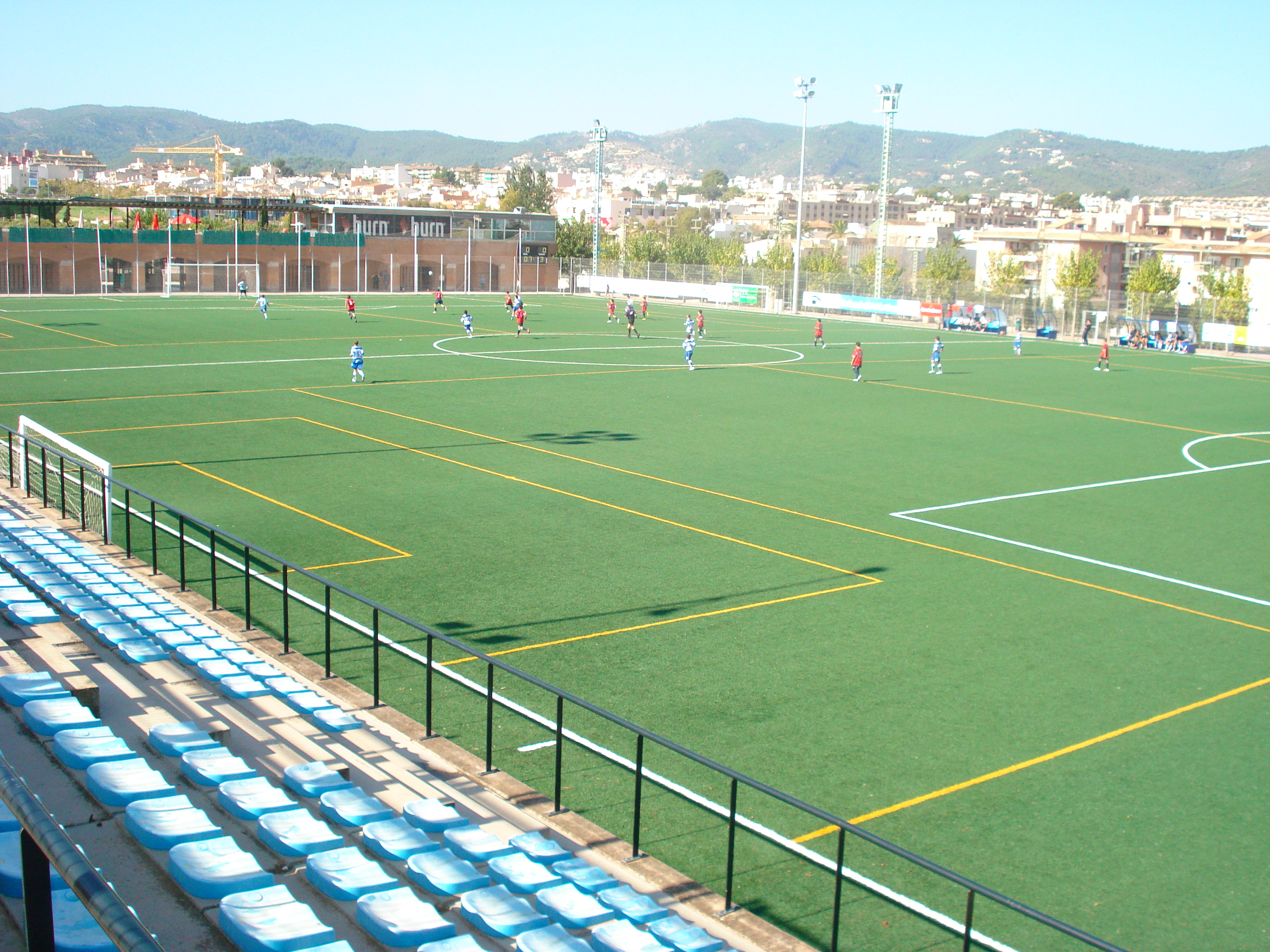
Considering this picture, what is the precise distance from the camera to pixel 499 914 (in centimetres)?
760

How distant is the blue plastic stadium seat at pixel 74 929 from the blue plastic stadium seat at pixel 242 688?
15.4 feet

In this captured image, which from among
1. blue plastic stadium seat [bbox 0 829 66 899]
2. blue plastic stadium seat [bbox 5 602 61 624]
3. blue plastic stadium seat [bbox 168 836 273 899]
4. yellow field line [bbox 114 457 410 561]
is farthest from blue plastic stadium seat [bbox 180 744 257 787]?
yellow field line [bbox 114 457 410 561]

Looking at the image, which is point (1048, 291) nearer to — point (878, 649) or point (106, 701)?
point (878, 649)

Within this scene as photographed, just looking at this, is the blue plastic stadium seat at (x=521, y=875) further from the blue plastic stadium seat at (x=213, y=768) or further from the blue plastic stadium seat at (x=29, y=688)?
the blue plastic stadium seat at (x=29, y=688)

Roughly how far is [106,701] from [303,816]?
12.5 feet

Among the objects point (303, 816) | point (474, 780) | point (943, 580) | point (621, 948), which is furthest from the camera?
point (943, 580)

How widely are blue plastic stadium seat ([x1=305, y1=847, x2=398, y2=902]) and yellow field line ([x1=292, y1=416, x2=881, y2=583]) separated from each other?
13.1 meters

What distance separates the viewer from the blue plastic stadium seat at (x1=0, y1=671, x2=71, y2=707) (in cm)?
1018

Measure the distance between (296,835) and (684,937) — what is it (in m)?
3.03

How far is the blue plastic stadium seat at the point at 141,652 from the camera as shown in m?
12.2

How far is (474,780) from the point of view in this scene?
10.5 metres

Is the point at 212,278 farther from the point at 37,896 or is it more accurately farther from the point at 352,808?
the point at 37,896

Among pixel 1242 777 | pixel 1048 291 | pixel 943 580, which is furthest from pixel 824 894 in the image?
pixel 1048 291

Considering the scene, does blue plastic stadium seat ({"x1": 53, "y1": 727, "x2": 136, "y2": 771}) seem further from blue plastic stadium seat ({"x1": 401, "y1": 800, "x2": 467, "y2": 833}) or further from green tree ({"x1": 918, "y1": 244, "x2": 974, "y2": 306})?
green tree ({"x1": 918, "y1": 244, "x2": 974, "y2": 306})
